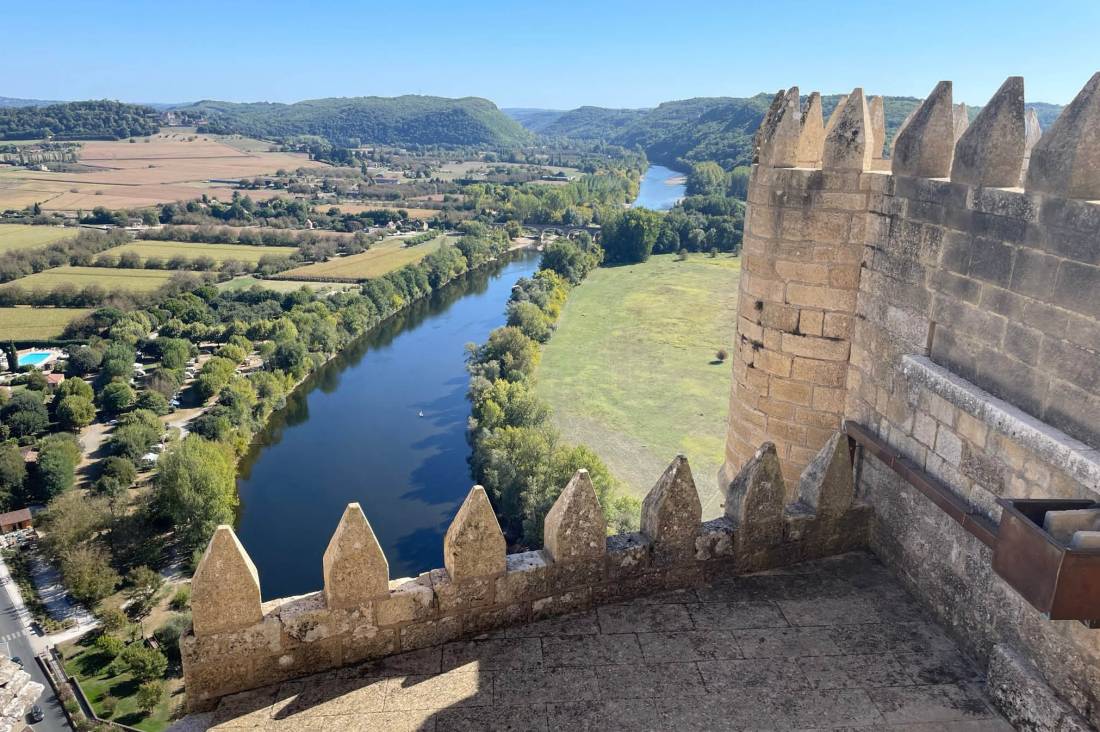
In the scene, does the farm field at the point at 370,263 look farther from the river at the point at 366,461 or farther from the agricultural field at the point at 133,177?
the agricultural field at the point at 133,177

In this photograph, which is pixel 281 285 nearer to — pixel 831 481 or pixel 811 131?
pixel 811 131

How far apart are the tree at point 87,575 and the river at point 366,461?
5.02 m

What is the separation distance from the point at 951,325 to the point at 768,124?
2.32 metres

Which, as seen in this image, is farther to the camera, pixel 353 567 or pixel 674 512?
pixel 674 512

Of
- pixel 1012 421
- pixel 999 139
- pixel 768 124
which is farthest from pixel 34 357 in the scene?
pixel 1012 421

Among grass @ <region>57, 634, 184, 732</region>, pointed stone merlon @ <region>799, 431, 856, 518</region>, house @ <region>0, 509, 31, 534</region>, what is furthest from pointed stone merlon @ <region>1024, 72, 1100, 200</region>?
house @ <region>0, 509, 31, 534</region>

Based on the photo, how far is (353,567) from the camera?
4.50 metres

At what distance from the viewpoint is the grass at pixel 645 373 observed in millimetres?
38531

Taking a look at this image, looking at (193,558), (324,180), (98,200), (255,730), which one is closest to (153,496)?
(193,558)

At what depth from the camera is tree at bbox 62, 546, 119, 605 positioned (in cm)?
2705

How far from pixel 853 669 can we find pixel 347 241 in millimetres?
98386

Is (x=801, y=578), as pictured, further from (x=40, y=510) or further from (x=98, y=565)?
(x=40, y=510)

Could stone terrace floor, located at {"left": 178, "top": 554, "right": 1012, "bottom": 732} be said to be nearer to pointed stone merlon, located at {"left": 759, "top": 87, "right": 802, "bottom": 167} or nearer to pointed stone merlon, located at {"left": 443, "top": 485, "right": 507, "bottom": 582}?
pointed stone merlon, located at {"left": 443, "top": 485, "right": 507, "bottom": 582}

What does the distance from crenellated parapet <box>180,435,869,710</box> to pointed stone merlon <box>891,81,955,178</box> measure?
1.96 m
